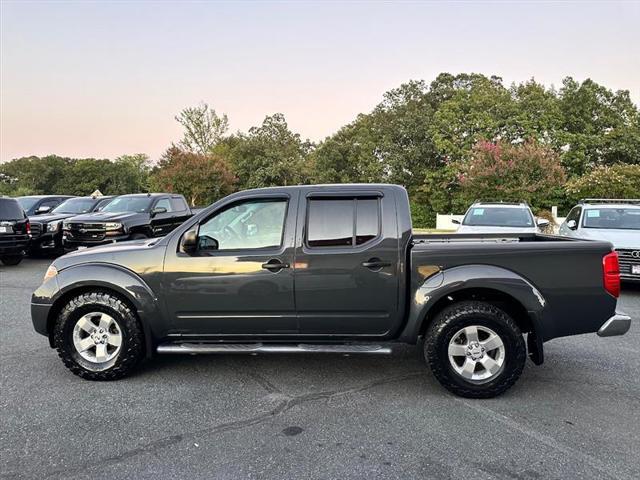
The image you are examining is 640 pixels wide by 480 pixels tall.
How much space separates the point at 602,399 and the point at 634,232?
5616 millimetres

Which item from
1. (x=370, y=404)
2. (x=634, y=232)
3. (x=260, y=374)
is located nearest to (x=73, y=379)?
(x=260, y=374)

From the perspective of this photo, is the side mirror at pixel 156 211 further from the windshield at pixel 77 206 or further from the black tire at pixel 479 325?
the black tire at pixel 479 325

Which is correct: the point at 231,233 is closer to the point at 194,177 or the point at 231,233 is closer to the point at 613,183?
the point at 613,183

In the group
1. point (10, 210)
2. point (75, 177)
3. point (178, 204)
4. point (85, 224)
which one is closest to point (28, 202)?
point (10, 210)

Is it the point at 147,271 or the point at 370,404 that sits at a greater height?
the point at 147,271

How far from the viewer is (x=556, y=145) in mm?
28719

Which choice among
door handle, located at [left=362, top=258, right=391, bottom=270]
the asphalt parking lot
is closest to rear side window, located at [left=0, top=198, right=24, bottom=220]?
the asphalt parking lot

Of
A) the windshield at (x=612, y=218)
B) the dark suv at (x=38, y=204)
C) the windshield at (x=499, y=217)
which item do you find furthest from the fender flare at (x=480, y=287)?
the dark suv at (x=38, y=204)

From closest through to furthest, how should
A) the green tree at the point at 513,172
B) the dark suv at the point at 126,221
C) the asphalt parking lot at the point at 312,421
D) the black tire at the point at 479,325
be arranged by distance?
the asphalt parking lot at the point at 312,421, the black tire at the point at 479,325, the dark suv at the point at 126,221, the green tree at the point at 513,172

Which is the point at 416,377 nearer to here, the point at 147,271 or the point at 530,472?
the point at 530,472

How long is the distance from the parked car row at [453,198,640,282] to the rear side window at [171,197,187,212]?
7.60 metres

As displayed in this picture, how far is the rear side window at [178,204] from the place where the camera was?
1300 cm

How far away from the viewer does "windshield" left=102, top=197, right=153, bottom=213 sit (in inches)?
472

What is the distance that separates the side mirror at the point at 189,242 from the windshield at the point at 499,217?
861cm
